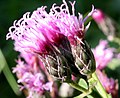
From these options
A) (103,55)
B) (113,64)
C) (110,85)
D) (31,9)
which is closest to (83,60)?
(110,85)

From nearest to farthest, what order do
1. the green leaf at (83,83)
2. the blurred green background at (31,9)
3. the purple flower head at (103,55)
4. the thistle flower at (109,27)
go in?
the green leaf at (83,83) < the purple flower head at (103,55) < the thistle flower at (109,27) < the blurred green background at (31,9)

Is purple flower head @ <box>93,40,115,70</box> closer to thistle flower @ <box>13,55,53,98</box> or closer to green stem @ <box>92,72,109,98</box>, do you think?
thistle flower @ <box>13,55,53,98</box>

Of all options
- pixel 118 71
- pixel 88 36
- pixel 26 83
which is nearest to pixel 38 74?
pixel 26 83

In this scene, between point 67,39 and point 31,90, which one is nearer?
point 67,39

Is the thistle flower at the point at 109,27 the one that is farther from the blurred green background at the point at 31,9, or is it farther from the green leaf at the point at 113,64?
the blurred green background at the point at 31,9

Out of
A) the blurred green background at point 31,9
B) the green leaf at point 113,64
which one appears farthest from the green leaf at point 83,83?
the blurred green background at point 31,9

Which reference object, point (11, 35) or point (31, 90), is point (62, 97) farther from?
point (11, 35)

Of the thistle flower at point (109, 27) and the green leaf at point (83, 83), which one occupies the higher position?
the thistle flower at point (109, 27)

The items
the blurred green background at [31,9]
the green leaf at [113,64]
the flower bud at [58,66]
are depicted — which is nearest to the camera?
the flower bud at [58,66]

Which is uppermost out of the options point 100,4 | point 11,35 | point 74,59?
point 100,4
